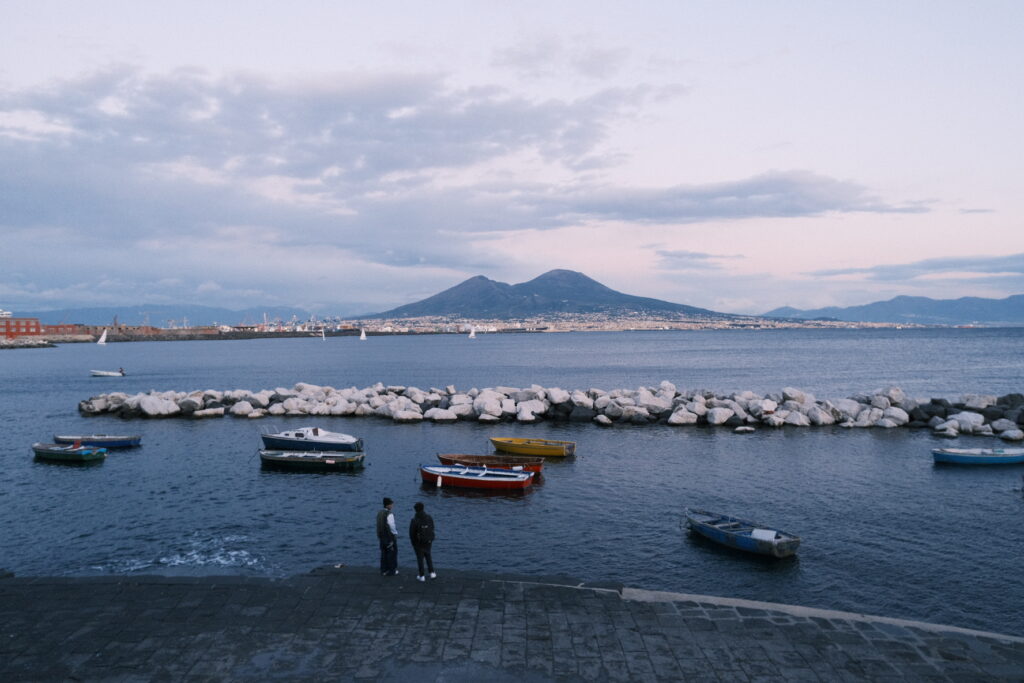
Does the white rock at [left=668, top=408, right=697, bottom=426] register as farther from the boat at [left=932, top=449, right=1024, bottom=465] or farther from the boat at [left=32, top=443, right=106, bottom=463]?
the boat at [left=32, top=443, right=106, bottom=463]

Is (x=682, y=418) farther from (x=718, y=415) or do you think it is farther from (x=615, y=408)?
(x=615, y=408)

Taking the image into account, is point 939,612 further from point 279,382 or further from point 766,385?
point 279,382

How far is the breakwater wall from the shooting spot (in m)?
41.7

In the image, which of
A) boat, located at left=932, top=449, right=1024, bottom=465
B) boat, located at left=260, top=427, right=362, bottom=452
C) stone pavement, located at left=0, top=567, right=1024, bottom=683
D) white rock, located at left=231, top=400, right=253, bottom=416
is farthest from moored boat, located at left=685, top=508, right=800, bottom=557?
white rock, located at left=231, top=400, right=253, bottom=416

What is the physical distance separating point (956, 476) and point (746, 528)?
1545 centimetres

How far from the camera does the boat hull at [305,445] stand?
113 feet

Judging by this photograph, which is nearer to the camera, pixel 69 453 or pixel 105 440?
pixel 69 453

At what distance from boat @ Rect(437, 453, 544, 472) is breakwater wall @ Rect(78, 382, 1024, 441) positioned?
13.7m

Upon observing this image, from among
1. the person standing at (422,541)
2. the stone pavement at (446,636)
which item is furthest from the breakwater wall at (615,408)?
the person standing at (422,541)

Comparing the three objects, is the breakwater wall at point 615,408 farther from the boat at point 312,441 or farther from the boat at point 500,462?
the boat at point 500,462

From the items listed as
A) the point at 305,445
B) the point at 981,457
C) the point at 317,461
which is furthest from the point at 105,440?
the point at 981,457

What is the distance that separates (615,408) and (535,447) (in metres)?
12.2

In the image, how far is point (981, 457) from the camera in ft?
103

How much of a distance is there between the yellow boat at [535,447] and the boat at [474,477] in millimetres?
5244
